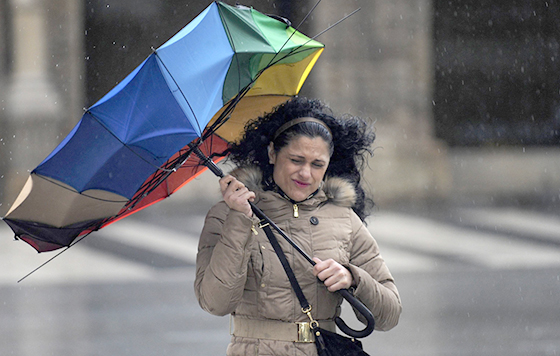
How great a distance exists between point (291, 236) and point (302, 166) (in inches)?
9.9

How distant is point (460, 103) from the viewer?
15.4m

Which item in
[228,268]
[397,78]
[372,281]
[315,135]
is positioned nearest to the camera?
[228,268]

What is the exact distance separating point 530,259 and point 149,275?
4.42 m

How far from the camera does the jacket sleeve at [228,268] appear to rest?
8.86ft

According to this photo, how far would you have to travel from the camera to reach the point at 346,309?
24.1 ft

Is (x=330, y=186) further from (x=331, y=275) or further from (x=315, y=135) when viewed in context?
(x=331, y=275)

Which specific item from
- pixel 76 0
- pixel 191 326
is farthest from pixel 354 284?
pixel 76 0

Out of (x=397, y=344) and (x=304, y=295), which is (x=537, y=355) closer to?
(x=397, y=344)

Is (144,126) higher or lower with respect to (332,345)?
higher

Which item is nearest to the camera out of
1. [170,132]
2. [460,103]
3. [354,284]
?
[170,132]

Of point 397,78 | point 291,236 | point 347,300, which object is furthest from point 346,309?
point 397,78

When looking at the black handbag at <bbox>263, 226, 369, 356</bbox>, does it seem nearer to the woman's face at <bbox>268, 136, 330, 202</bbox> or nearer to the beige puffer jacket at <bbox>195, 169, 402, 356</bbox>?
the beige puffer jacket at <bbox>195, 169, 402, 356</bbox>

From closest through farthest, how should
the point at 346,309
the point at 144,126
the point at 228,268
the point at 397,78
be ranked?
the point at 144,126
the point at 228,268
the point at 346,309
the point at 397,78

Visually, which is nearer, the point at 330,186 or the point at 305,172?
the point at 305,172
